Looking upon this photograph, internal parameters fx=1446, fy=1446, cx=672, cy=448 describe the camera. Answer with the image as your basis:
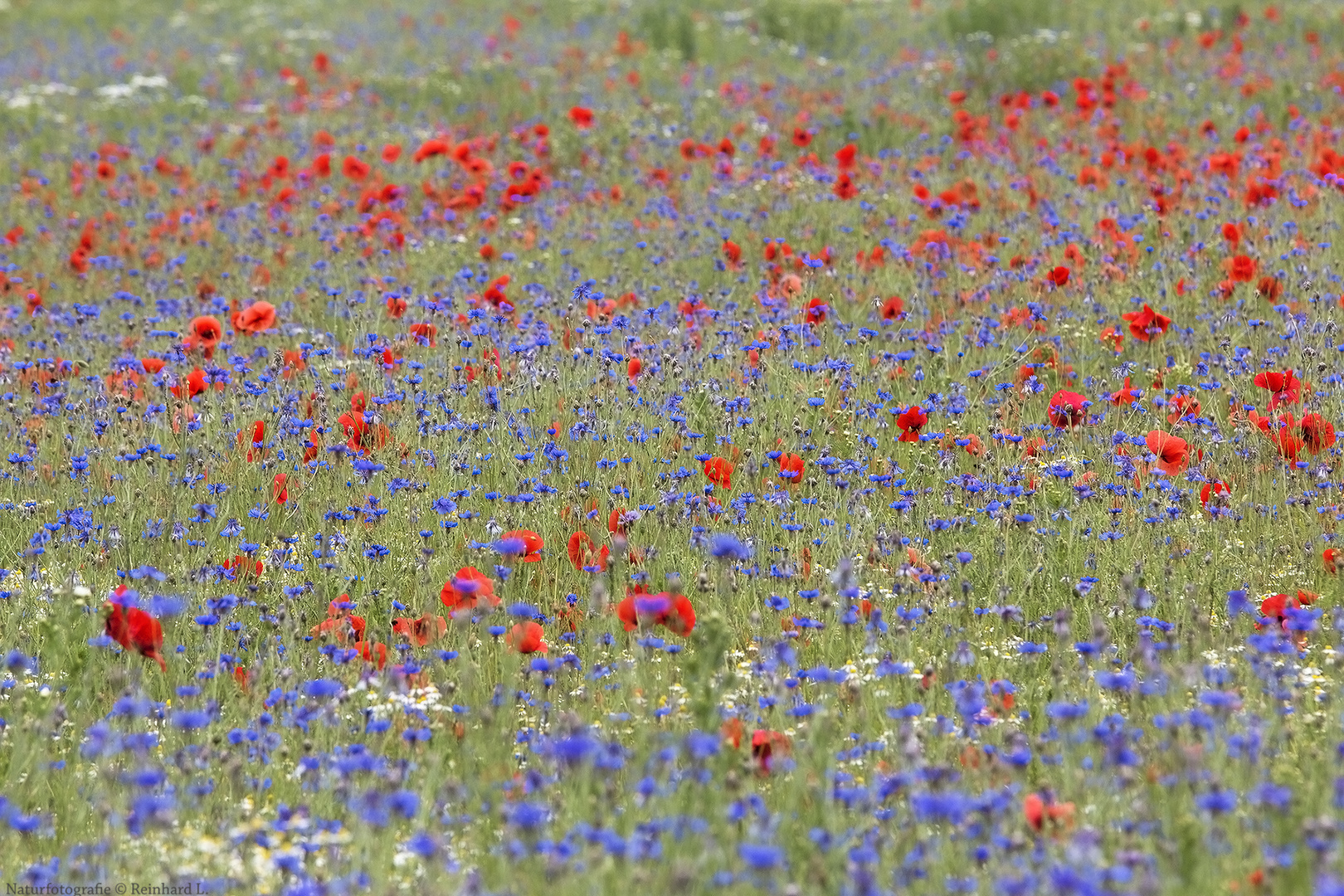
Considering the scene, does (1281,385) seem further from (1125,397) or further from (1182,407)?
(1125,397)

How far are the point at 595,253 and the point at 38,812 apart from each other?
5.06 m

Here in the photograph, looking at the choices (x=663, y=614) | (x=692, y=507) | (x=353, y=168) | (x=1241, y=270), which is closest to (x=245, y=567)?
(x=692, y=507)

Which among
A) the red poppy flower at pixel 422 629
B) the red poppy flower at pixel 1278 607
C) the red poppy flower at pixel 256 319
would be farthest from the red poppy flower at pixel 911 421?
the red poppy flower at pixel 256 319

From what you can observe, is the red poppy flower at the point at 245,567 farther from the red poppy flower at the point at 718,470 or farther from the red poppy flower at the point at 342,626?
the red poppy flower at the point at 718,470

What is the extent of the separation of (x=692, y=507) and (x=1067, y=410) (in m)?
1.43

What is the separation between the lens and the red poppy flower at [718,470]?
4.55m

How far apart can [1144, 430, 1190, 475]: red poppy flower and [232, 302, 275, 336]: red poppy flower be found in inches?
135

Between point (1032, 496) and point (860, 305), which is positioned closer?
point (1032, 496)

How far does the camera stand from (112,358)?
6.45 metres

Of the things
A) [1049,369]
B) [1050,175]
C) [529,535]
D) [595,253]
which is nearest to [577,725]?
[529,535]

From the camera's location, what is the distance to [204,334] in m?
5.78

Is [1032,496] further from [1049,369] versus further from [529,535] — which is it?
[529,535]

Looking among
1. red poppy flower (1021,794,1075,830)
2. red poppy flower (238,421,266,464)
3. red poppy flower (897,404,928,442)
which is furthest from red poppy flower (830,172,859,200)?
red poppy flower (1021,794,1075,830)

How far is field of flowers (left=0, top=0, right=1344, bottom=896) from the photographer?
2.78 meters
